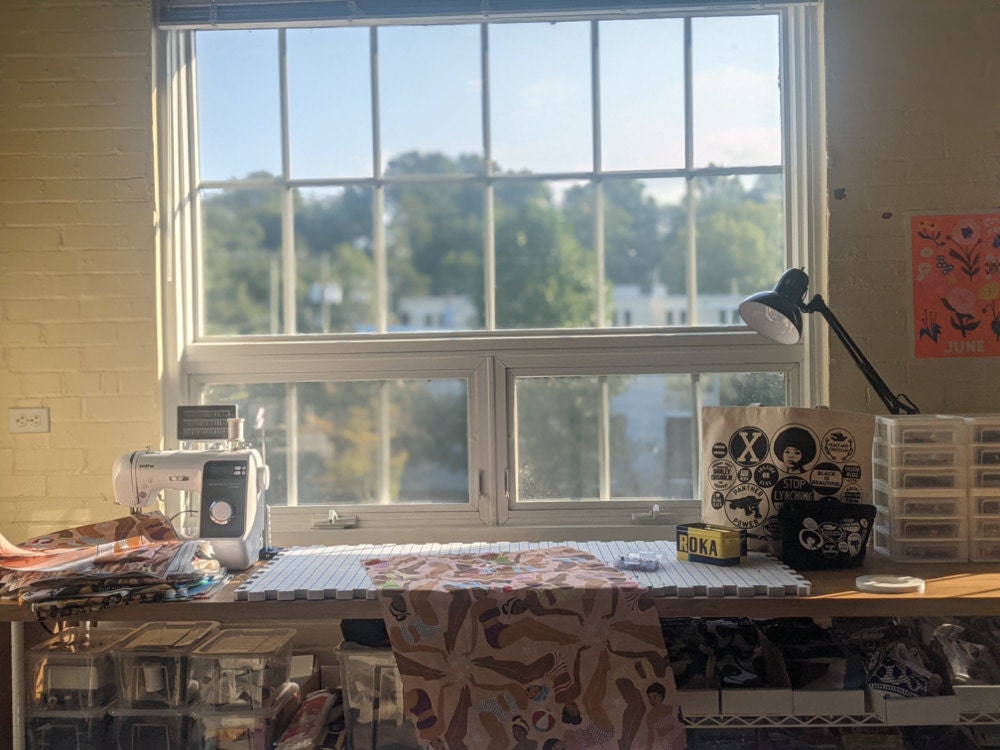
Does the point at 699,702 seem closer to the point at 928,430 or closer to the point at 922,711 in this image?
the point at 922,711

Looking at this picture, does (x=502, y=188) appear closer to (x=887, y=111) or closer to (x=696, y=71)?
(x=696, y=71)

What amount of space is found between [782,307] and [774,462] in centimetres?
39

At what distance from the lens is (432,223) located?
3.12 m

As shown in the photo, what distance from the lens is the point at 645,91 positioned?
288 cm

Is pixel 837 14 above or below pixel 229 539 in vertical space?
above

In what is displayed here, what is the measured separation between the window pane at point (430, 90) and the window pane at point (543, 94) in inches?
2.7

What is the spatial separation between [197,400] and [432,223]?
0.94 m

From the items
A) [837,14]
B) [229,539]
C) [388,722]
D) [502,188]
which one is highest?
[837,14]

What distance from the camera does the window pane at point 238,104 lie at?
2.94 metres

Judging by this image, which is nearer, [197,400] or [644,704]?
[644,704]

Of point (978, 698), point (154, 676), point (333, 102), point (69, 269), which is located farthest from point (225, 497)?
point (978, 698)

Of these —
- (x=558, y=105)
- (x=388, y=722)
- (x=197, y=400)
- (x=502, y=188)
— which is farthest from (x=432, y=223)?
(x=388, y=722)

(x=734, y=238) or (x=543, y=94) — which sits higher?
(x=543, y=94)

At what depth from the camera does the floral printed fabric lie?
1983 mm
